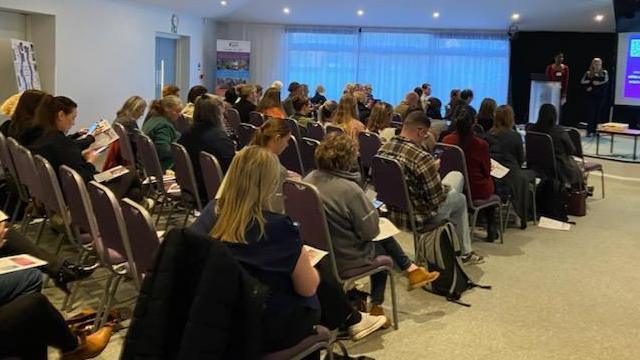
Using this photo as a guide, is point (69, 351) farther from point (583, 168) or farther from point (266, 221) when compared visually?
point (583, 168)

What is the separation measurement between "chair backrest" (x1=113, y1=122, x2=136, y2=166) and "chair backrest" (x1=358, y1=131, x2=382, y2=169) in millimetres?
2051

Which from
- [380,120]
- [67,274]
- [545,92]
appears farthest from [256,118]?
[545,92]

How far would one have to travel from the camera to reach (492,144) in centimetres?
564

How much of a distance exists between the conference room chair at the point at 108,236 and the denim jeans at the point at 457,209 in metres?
2.10

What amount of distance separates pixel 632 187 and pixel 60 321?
7732 millimetres

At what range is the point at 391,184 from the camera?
168 inches

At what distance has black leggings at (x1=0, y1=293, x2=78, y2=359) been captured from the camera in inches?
Answer: 89.5

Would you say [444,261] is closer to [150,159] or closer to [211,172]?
[211,172]

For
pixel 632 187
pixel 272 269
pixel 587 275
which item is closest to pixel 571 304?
pixel 587 275

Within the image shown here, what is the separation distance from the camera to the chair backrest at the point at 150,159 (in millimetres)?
4738

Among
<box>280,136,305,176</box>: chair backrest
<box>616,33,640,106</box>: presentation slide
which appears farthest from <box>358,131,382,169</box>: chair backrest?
<box>616,33,640,106</box>: presentation slide

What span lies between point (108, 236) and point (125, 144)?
8.02 ft

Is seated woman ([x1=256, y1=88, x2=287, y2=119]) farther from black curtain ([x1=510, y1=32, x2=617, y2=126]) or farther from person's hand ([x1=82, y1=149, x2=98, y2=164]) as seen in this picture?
black curtain ([x1=510, y1=32, x2=617, y2=126])

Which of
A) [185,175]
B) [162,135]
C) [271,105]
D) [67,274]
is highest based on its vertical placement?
[271,105]
